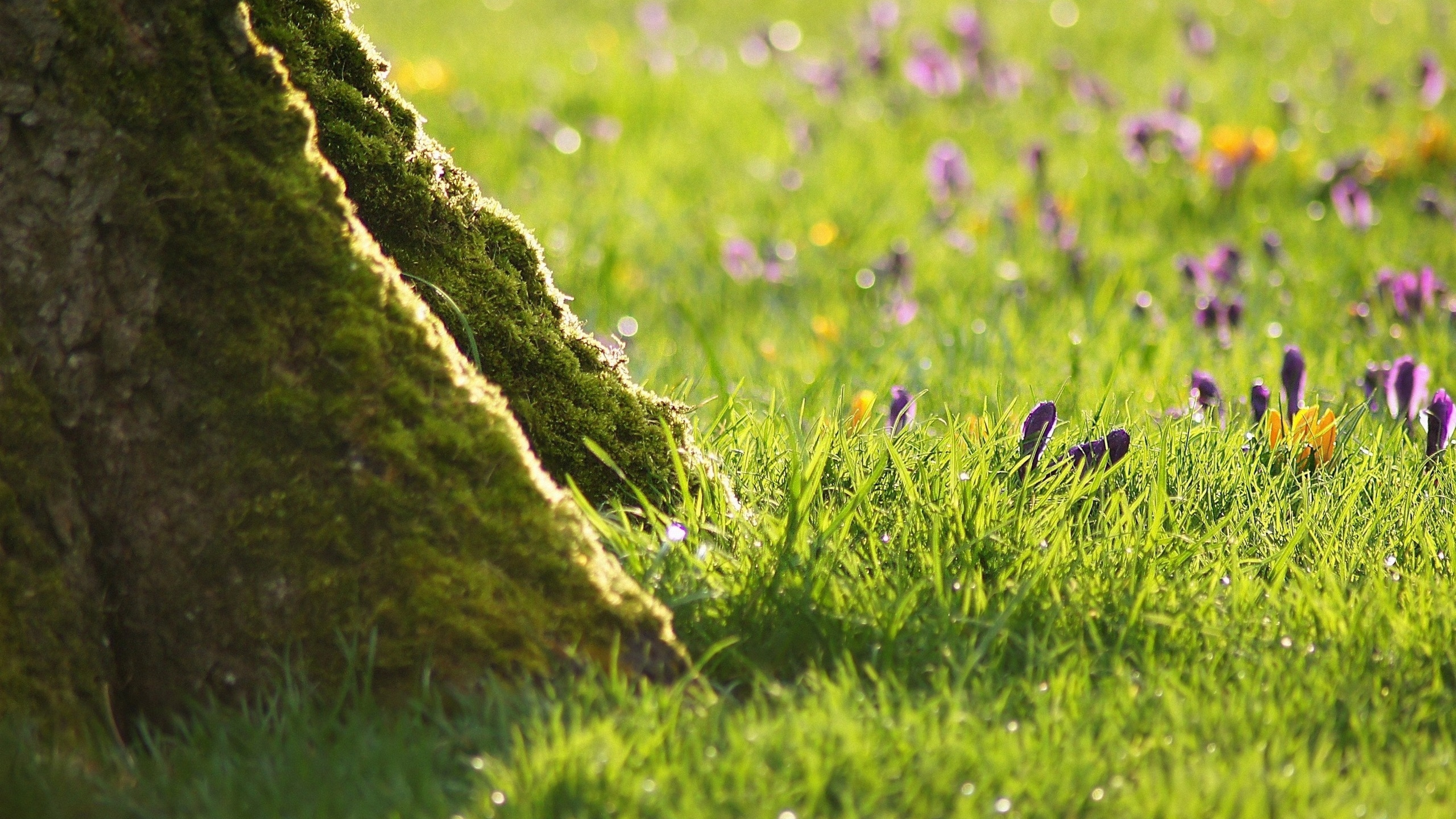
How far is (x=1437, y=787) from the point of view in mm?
1943

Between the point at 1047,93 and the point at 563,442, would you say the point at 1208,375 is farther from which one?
the point at 1047,93

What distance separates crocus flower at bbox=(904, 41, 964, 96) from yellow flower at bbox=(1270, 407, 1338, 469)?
5.21 meters

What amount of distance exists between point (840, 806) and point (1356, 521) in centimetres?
144

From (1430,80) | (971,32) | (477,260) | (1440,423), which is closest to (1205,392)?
(1440,423)

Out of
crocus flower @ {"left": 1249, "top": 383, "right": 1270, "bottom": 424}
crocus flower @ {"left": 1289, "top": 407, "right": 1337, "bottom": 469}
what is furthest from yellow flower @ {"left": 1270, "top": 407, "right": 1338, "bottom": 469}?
crocus flower @ {"left": 1249, "top": 383, "right": 1270, "bottom": 424}

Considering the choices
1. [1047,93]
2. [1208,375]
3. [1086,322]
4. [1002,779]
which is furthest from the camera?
[1047,93]

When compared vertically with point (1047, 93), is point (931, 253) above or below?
below

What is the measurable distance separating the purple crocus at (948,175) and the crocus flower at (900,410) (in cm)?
328

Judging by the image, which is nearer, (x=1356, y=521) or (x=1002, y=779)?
(x=1002, y=779)

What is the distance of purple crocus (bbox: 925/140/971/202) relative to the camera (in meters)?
6.28

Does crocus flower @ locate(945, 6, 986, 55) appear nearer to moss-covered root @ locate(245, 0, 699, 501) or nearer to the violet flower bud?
the violet flower bud

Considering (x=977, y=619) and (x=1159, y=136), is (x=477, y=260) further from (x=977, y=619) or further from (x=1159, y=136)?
(x=1159, y=136)

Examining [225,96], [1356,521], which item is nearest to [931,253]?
[1356,521]

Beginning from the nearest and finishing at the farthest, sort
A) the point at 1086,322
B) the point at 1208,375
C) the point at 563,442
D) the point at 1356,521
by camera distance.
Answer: the point at 563,442 < the point at 1356,521 < the point at 1208,375 < the point at 1086,322
